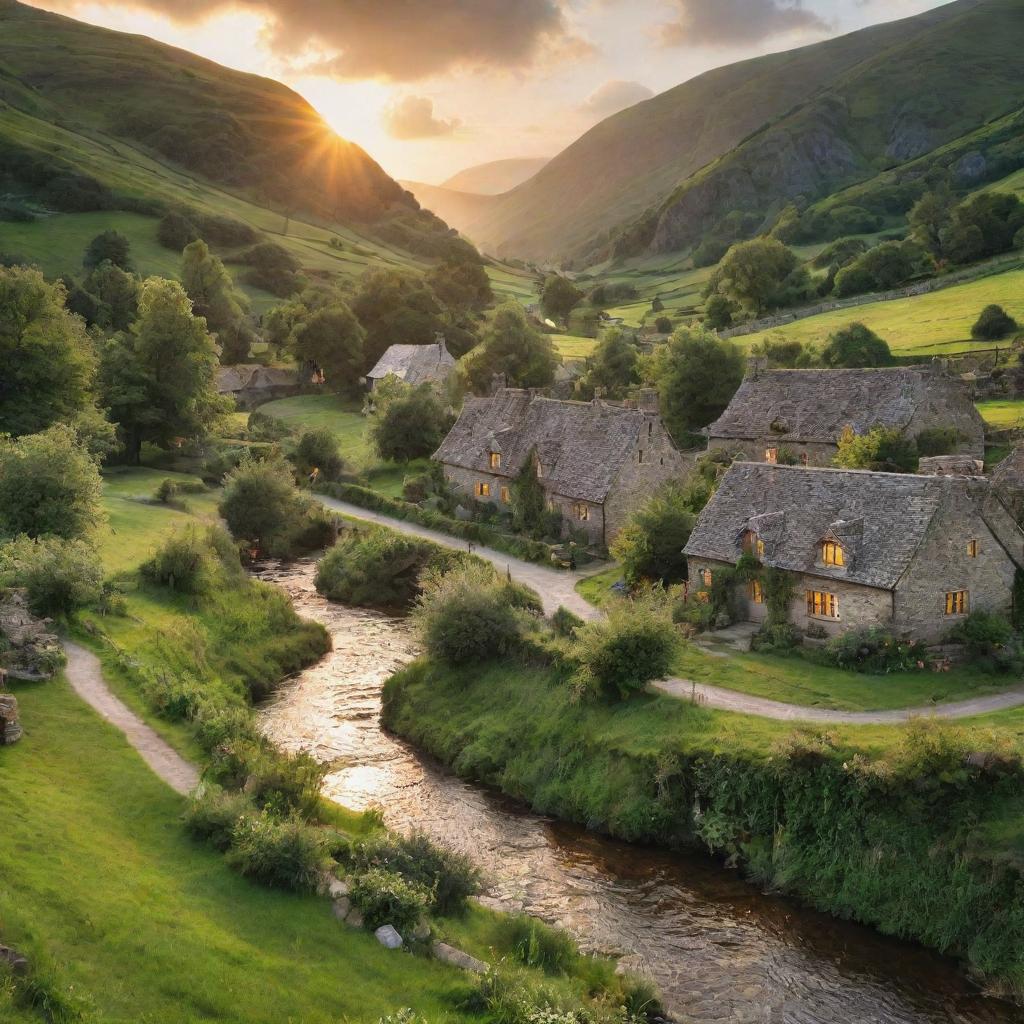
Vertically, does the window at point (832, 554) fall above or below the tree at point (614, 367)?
below

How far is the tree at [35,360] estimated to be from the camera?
224ft

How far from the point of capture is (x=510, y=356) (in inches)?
4028

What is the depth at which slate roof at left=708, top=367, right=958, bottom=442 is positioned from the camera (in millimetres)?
58719

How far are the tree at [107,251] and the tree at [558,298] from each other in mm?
69127

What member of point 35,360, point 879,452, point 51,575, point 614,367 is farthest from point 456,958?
point 614,367

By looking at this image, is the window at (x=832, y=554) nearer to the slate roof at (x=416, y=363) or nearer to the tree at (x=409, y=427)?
the tree at (x=409, y=427)

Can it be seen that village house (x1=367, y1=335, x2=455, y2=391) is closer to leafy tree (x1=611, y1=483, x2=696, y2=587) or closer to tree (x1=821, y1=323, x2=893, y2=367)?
tree (x1=821, y1=323, x2=893, y2=367)

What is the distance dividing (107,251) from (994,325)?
122714 millimetres

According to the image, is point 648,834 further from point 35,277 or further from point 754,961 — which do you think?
point 35,277

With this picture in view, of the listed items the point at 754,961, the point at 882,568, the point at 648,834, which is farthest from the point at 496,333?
the point at 754,961

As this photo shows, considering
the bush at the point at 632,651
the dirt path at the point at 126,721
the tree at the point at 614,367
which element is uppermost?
the tree at the point at 614,367

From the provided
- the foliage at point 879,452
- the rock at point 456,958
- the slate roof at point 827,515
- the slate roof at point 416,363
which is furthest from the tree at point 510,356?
the rock at point 456,958

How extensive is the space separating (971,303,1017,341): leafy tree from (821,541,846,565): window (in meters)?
50.3

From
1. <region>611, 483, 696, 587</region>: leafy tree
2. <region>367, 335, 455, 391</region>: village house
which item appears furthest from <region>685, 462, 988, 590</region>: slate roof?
<region>367, 335, 455, 391</region>: village house
